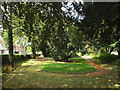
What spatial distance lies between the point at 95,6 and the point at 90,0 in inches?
24.9

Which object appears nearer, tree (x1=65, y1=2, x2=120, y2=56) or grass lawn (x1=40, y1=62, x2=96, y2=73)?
tree (x1=65, y1=2, x2=120, y2=56)

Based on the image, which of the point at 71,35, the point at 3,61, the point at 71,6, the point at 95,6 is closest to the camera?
the point at 95,6

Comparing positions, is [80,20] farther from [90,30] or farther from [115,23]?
[115,23]

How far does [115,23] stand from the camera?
169 inches

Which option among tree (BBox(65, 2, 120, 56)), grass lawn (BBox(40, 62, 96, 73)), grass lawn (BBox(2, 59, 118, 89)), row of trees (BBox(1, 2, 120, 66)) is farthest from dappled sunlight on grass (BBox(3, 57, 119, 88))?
tree (BBox(65, 2, 120, 56))

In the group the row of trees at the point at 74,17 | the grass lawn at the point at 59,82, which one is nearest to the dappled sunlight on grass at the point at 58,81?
the grass lawn at the point at 59,82

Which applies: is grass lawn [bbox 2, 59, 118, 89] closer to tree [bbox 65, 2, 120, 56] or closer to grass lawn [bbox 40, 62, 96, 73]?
grass lawn [bbox 40, 62, 96, 73]

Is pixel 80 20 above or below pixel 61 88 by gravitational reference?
above

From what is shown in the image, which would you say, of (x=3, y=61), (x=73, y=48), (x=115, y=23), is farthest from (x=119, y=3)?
(x=3, y=61)

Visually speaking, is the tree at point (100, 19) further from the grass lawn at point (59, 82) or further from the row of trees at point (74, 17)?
the grass lawn at point (59, 82)

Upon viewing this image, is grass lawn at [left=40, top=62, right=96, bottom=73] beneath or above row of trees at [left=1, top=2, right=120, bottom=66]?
beneath

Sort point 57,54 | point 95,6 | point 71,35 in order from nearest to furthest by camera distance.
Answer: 1. point 95,6
2. point 71,35
3. point 57,54

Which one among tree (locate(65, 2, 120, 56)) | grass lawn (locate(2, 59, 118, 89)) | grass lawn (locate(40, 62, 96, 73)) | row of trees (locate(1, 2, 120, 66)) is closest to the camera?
tree (locate(65, 2, 120, 56))

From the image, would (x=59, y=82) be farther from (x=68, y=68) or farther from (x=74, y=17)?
(x=68, y=68)
